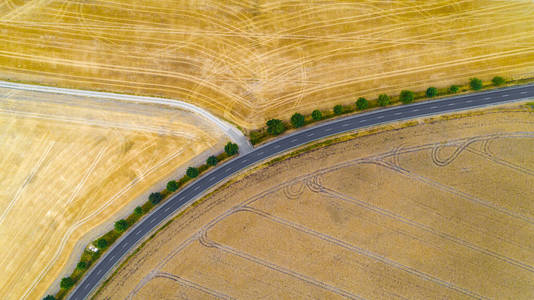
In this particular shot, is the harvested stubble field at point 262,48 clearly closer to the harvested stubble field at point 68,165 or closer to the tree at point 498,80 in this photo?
the tree at point 498,80

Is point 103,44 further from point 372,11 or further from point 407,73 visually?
point 407,73

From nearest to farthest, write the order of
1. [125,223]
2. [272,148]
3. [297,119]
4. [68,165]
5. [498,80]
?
[125,223], [297,119], [498,80], [272,148], [68,165]

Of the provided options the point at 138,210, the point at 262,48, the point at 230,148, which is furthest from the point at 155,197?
the point at 262,48

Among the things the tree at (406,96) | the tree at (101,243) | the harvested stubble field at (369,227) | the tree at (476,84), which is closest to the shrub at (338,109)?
the harvested stubble field at (369,227)

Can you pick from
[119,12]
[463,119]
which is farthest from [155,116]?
[463,119]

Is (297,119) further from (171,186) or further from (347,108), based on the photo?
(171,186)
